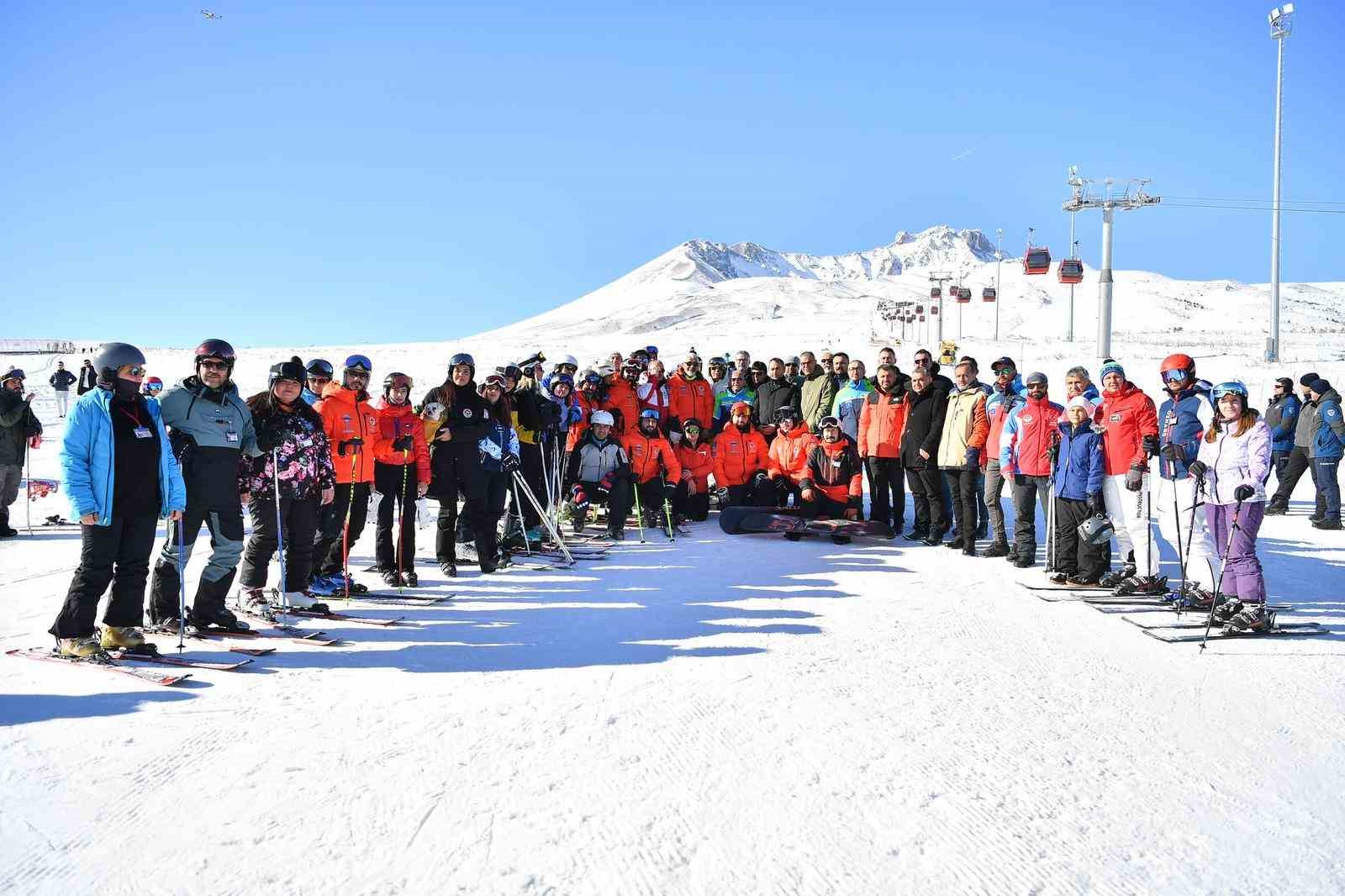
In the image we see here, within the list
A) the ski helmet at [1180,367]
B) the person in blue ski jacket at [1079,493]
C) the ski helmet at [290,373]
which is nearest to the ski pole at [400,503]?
the ski helmet at [290,373]

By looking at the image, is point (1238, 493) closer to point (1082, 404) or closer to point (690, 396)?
point (1082, 404)

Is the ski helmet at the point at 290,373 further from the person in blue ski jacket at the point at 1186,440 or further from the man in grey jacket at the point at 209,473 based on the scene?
the person in blue ski jacket at the point at 1186,440

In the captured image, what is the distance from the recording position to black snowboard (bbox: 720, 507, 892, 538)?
951 centimetres

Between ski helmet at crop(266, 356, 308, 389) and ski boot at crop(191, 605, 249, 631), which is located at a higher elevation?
ski helmet at crop(266, 356, 308, 389)

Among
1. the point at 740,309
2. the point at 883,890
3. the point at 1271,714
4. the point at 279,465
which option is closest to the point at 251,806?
the point at 883,890

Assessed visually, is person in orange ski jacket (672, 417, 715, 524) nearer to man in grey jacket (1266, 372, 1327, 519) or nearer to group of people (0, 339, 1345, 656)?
group of people (0, 339, 1345, 656)

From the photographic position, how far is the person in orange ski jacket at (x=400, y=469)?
6.98 meters

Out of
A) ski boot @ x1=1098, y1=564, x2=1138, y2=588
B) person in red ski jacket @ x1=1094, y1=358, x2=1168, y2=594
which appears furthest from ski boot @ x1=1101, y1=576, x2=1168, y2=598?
ski boot @ x1=1098, y1=564, x2=1138, y2=588

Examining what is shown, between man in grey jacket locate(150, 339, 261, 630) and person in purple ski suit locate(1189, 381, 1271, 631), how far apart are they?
20.5 feet

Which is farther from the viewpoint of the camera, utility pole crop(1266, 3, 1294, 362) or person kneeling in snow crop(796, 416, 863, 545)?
utility pole crop(1266, 3, 1294, 362)

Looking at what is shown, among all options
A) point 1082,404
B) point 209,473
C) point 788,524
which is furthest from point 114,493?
point 1082,404

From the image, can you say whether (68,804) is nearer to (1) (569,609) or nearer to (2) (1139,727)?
(1) (569,609)

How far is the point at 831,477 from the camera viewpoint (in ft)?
33.4

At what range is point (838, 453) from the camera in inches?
399
